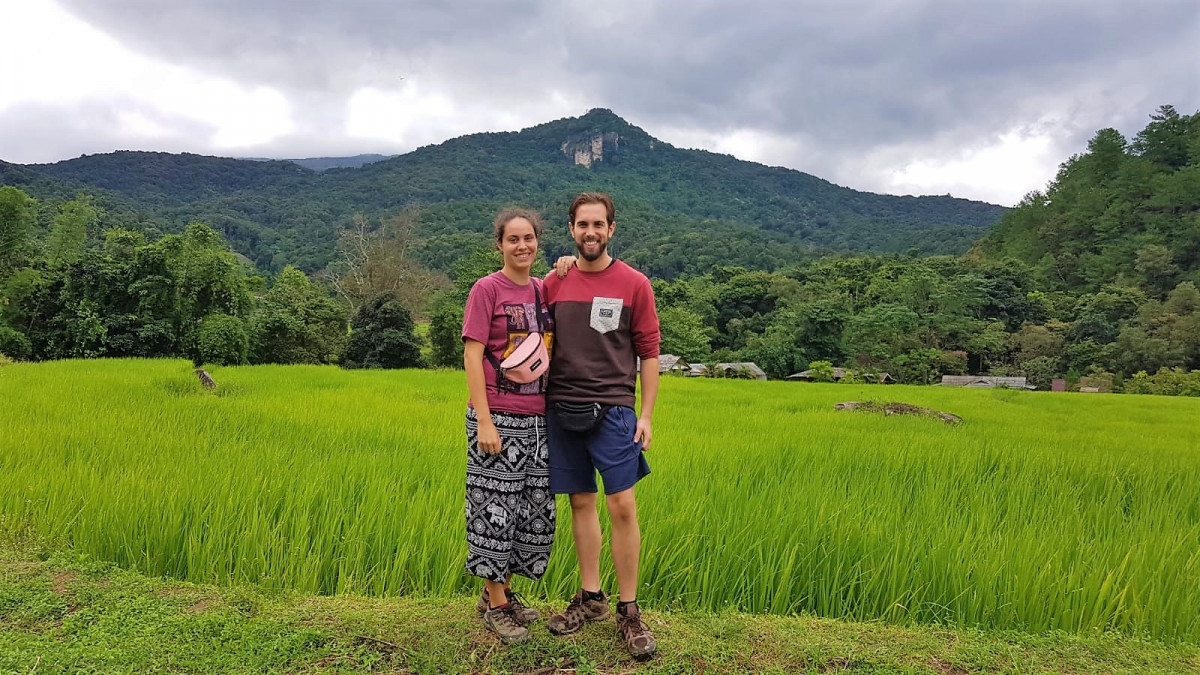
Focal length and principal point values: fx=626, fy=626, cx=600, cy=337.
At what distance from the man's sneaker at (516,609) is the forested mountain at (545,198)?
35723 mm

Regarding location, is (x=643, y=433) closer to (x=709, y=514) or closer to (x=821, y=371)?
(x=709, y=514)

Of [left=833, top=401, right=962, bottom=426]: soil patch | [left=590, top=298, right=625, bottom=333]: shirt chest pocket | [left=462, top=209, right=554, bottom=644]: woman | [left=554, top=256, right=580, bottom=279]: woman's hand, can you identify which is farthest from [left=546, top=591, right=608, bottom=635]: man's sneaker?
[left=833, top=401, right=962, bottom=426]: soil patch

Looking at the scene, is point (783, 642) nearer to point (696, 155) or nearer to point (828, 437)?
point (828, 437)

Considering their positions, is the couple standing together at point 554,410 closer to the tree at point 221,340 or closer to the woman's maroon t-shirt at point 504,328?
the woman's maroon t-shirt at point 504,328

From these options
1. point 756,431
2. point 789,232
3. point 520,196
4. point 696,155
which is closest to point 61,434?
point 756,431

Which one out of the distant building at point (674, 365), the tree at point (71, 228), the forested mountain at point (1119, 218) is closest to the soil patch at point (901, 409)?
the distant building at point (674, 365)

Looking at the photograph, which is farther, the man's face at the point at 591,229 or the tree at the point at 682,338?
the tree at the point at 682,338

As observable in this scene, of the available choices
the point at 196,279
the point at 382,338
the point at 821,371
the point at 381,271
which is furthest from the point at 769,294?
the point at 196,279

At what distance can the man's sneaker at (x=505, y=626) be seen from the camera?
211 cm

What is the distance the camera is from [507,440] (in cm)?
213

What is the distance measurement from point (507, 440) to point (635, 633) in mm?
767

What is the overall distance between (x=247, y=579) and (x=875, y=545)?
2882 mm

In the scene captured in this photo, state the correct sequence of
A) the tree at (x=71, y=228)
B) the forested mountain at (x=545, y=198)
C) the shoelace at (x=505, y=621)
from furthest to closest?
the forested mountain at (x=545, y=198) → the tree at (x=71, y=228) → the shoelace at (x=505, y=621)

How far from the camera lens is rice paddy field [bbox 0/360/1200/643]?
2725 mm
